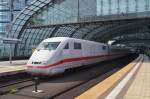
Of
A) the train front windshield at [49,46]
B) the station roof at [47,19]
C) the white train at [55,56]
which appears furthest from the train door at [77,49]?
the station roof at [47,19]

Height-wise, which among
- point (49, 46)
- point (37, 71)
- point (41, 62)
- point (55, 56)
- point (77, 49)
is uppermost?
point (49, 46)

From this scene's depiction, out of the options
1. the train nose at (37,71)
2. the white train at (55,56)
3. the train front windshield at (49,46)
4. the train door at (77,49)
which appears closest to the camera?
the train nose at (37,71)

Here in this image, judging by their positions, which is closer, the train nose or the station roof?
the train nose

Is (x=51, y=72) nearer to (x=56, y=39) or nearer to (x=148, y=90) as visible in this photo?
(x=56, y=39)

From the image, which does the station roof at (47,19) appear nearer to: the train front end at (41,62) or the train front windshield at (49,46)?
the train front windshield at (49,46)

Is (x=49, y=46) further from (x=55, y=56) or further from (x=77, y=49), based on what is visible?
(x=77, y=49)

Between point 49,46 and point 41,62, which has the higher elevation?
point 49,46

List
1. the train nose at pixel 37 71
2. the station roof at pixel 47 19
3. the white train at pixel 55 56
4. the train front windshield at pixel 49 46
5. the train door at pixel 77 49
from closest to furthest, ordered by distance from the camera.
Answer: the train nose at pixel 37 71 → the white train at pixel 55 56 → the train front windshield at pixel 49 46 → the train door at pixel 77 49 → the station roof at pixel 47 19

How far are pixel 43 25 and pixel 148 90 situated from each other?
3600cm

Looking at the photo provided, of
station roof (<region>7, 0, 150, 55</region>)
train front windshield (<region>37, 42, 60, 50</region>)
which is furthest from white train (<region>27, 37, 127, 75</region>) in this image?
station roof (<region>7, 0, 150, 55</region>)

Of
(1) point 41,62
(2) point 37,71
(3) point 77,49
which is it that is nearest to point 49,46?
(1) point 41,62

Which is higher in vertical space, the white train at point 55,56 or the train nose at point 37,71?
the white train at point 55,56

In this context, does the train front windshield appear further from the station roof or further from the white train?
the station roof

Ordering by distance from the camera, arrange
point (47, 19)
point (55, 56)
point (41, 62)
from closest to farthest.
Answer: point (41, 62) < point (55, 56) < point (47, 19)
